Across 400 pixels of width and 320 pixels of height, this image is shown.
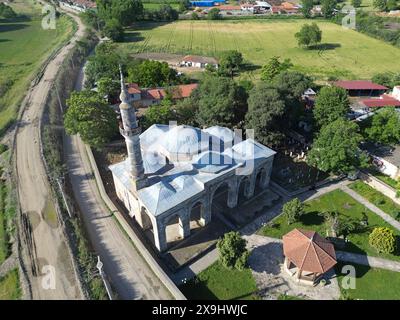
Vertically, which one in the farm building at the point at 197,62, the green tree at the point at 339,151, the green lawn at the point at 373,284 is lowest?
the green lawn at the point at 373,284

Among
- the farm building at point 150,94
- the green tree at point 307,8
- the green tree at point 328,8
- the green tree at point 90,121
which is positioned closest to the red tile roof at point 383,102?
the farm building at point 150,94

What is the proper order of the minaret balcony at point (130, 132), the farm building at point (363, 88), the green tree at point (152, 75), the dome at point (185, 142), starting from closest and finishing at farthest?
the minaret balcony at point (130, 132) → the dome at point (185, 142) → the farm building at point (363, 88) → the green tree at point (152, 75)

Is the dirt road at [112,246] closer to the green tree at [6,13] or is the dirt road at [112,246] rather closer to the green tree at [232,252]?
the green tree at [232,252]

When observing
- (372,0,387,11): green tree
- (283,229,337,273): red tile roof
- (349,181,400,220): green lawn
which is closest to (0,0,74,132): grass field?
(283,229,337,273): red tile roof

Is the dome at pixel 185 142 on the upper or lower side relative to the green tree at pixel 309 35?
lower

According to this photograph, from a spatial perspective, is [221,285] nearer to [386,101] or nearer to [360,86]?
[386,101]

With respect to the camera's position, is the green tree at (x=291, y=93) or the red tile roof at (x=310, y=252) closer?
the red tile roof at (x=310, y=252)

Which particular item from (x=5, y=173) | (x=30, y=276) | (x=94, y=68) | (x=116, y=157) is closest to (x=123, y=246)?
(x=30, y=276)
